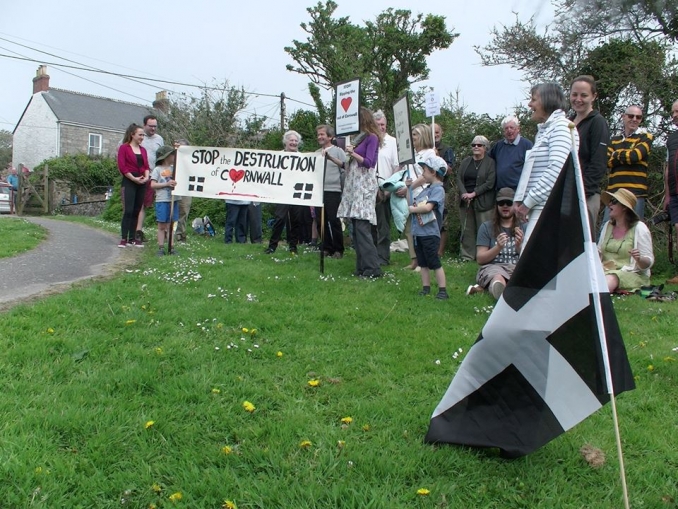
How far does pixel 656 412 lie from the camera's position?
352cm

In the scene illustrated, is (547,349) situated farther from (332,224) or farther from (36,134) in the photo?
(36,134)

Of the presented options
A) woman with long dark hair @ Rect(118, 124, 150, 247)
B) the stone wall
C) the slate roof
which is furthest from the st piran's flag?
the slate roof

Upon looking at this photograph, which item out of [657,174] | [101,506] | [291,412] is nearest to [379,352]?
[291,412]

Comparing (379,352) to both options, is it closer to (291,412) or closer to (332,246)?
(291,412)

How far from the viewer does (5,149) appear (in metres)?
67.2

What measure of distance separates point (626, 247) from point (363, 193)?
3.31 meters

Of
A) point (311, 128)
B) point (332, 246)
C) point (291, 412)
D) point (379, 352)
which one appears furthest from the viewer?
point (311, 128)

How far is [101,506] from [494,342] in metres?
1.95

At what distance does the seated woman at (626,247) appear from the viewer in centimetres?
679

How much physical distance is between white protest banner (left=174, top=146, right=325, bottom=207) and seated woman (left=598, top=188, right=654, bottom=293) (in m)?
4.05

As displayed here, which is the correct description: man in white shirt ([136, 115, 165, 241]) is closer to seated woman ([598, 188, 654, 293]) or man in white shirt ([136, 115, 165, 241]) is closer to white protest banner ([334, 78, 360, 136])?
white protest banner ([334, 78, 360, 136])

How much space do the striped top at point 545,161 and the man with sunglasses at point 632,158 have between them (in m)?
3.18

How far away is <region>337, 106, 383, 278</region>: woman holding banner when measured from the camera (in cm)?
741

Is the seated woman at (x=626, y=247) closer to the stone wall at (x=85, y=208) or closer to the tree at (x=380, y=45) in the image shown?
the tree at (x=380, y=45)
